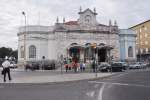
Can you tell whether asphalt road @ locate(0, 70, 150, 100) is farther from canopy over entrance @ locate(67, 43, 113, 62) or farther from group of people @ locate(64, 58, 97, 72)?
canopy over entrance @ locate(67, 43, 113, 62)

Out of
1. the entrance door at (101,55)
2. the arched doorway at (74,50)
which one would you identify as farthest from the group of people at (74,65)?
the entrance door at (101,55)

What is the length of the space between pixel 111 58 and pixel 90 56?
485 centimetres

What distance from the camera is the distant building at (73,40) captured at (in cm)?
7469

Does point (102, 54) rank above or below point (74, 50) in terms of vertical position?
below

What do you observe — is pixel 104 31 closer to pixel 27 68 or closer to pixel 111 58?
pixel 111 58

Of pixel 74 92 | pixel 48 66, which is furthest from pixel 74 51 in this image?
pixel 74 92

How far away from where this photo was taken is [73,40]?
247 ft

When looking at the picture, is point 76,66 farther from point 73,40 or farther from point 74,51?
point 74,51

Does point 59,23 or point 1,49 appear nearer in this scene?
point 59,23

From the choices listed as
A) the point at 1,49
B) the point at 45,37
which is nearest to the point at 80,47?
the point at 45,37

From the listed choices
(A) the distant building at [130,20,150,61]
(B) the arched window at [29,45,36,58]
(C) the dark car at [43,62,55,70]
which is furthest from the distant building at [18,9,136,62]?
(A) the distant building at [130,20,150,61]

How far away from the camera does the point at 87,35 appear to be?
7638cm

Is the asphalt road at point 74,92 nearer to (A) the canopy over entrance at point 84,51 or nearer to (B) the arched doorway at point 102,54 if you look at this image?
(A) the canopy over entrance at point 84,51

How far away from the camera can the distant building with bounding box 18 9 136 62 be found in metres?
74.7
